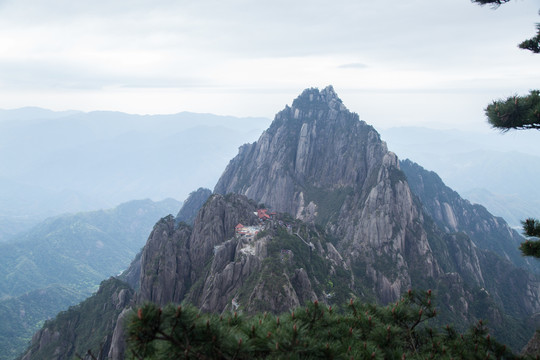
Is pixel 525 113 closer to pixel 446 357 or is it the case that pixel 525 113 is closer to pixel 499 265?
pixel 446 357

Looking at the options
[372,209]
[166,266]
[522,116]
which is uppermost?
[522,116]

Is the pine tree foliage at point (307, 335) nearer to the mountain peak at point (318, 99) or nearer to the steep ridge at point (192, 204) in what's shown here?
the steep ridge at point (192, 204)

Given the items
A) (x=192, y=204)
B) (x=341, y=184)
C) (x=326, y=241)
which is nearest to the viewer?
(x=326, y=241)

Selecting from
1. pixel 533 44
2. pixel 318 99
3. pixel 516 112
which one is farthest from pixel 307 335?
pixel 318 99

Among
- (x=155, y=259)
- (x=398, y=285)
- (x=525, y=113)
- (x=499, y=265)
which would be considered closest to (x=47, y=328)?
(x=155, y=259)

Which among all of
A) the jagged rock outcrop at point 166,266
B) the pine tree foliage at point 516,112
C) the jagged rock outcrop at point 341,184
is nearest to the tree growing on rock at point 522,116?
the pine tree foliage at point 516,112

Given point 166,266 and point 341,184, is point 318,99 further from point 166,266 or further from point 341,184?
point 166,266

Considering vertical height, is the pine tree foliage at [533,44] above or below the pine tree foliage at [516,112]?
above
